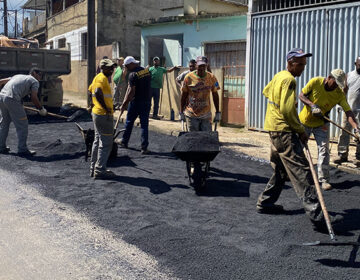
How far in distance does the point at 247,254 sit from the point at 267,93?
1.91 metres

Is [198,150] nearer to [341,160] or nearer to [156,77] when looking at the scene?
[341,160]

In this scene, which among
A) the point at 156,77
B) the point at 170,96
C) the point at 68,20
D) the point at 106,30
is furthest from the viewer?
the point at 68,20

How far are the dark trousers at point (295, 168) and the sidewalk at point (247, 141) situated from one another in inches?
117

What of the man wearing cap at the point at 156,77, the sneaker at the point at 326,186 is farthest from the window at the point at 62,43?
the sneaker at the point at 326,186

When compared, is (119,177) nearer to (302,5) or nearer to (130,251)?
(130,251)

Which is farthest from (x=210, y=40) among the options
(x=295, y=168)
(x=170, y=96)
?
(x=295, y=168)

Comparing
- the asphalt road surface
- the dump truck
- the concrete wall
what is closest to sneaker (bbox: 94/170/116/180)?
the asphalt road surface

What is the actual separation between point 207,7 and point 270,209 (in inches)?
600

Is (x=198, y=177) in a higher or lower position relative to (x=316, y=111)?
lower

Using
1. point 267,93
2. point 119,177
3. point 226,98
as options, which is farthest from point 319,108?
point 226,98

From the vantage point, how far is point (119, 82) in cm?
1554

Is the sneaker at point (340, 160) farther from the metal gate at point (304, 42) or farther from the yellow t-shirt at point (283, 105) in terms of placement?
the yellow t-shirt at point (283, 105)

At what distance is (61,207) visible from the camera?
19.1ft

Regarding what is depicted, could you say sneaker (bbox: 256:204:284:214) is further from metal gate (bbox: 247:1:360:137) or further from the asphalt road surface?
metal gate (bbox: 247:1:360:137)
